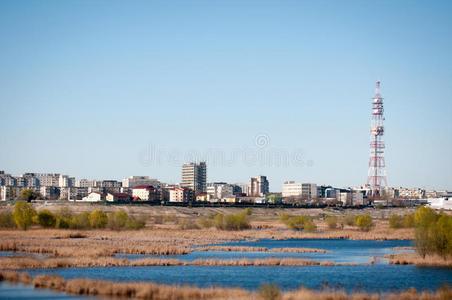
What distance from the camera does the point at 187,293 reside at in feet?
135

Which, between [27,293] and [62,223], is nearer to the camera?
[27,293]

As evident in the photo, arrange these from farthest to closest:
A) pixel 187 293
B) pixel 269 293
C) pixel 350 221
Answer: pixel 350 221
pixel 187 293
pixel 269 293

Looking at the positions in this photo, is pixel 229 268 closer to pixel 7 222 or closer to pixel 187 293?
pixel 187 293

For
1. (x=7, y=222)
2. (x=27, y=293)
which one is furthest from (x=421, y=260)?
(x=7, y=222)

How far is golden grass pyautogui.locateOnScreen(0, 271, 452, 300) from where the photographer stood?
131 feet

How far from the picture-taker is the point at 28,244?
7488 centimetres

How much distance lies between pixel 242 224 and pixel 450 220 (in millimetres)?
70181

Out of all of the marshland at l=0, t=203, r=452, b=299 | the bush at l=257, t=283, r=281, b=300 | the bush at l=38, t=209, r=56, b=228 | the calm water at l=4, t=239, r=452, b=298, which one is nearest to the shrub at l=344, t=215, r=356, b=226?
the marshland at l=0, t=203, r=452, b=299

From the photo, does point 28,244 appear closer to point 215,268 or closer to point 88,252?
point 88,252

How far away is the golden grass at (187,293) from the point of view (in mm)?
39812

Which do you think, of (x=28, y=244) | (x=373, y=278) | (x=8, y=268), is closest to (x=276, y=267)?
(x=373, y=278)

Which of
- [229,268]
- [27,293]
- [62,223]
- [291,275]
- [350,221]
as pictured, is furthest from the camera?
[350,221]

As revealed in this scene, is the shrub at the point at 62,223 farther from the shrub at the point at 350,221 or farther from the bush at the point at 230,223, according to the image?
the shrub at the point at 350,221

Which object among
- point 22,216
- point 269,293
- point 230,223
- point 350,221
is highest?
point 22,216
